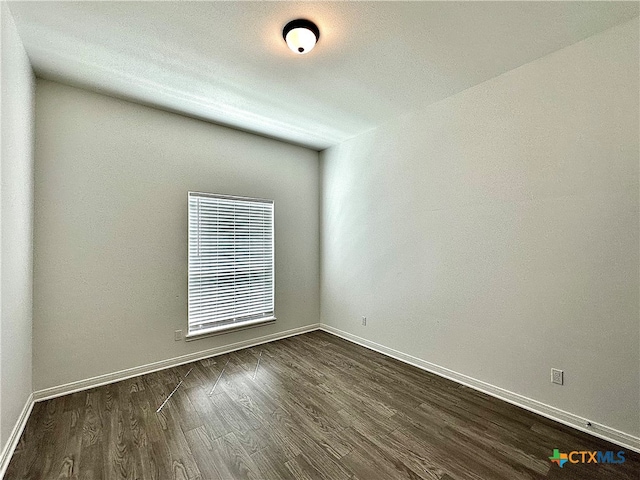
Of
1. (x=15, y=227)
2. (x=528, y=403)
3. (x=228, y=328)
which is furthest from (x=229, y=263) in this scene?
(x=528, y=403)

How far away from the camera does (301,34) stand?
1941mm

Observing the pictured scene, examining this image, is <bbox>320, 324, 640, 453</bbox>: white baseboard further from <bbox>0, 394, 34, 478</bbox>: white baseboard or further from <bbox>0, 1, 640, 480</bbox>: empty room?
<bbox>0, 394, 34, 478</bbox>: white baseboard

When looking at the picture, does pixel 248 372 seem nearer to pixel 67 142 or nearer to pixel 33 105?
pixel 67 142

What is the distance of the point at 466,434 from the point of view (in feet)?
6.71

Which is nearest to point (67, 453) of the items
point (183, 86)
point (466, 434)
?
point (466, 434)

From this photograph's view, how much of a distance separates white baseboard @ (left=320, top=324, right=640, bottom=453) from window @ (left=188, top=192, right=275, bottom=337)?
1782 millimetres

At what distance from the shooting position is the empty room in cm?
187

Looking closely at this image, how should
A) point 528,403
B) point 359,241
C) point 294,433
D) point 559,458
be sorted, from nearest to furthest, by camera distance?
1. point 559,458
2. point 294,433
3. point 528,403
4. point 359,241

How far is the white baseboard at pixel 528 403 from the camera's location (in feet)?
6.35

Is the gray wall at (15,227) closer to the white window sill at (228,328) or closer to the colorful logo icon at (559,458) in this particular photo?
the white window sill at (228,328)

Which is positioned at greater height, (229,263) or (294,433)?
(229,263)

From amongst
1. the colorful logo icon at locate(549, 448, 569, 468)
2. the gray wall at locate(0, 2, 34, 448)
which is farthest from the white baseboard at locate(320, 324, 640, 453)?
the gray wall at locate(0, 2, 34, 448)

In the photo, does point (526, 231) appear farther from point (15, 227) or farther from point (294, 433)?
point (15, 227)

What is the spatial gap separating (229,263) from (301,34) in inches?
105
